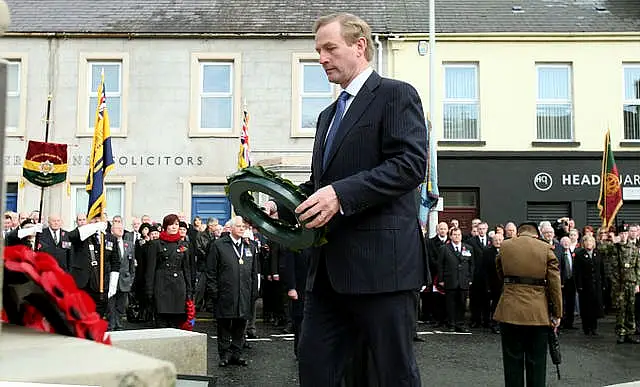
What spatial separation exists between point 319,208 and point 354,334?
27.5 inches

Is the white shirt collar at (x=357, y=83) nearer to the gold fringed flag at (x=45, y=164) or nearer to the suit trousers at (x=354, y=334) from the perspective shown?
the suit trousers at (x=354, y=334)

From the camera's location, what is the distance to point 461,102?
21.7 meters

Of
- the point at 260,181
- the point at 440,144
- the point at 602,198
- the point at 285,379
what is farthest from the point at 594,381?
the point at 440,144

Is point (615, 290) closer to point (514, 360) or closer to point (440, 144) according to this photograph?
point (514, 360)

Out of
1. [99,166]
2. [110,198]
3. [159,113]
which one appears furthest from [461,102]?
[99,166]

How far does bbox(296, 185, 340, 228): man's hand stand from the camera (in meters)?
2.83

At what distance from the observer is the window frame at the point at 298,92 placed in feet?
69.4

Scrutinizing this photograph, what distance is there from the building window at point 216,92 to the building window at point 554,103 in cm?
904

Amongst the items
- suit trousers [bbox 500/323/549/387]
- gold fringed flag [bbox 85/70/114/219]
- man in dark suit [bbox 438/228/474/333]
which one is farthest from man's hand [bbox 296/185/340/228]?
man in dark suit [bbox 438/228/474/333]

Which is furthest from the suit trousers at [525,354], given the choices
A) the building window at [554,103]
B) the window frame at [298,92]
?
the building window at [554,103]

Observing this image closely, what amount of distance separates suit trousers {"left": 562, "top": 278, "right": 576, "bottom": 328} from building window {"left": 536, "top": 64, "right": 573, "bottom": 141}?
786 centimetres

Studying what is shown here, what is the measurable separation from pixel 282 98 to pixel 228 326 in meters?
12.1

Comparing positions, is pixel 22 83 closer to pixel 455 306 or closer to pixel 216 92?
pixel 216 92

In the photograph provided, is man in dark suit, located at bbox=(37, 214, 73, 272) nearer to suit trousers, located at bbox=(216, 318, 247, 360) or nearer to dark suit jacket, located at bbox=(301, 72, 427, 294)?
suit trousers, located at bbox=(216, 318, 247, 360)
